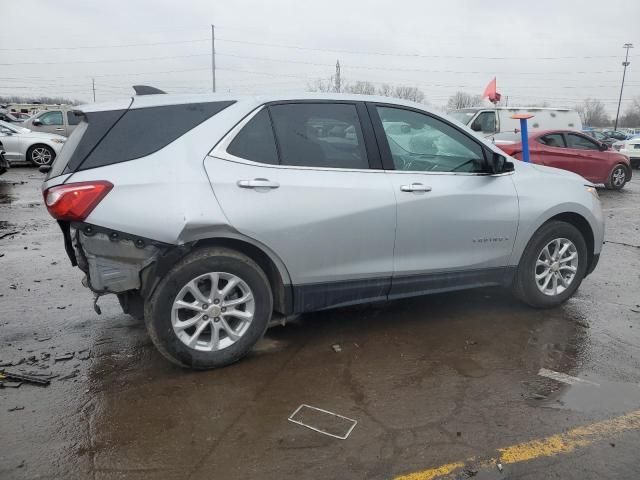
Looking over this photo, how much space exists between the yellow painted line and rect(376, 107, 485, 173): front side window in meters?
2.06

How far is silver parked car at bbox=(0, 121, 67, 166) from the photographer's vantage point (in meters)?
15.3

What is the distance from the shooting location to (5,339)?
3.99 meters

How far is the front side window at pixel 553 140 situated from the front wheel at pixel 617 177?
7.25 feet

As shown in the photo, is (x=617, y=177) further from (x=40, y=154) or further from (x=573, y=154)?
(x=40, y=154)

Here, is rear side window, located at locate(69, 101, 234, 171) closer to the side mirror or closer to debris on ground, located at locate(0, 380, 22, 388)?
debris on ground, located at locate(0, 380, 22, 388)

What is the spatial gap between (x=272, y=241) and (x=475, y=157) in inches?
74.8

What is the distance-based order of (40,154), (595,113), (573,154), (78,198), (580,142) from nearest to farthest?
(78,198)
(573,154)
(580,142)
(40,154)
(595,113)

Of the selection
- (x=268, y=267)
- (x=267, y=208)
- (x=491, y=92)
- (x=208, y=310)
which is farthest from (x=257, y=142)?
(x=491, y=92)

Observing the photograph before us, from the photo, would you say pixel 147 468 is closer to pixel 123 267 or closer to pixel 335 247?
pixel 123 267

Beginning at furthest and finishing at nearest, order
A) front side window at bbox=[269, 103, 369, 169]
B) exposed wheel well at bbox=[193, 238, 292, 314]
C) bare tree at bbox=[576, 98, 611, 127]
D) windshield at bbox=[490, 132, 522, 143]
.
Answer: bare tree at bbox=[576, 98, 611, 127], windshield at bbox=[490, 132, 522, 143], front side window at bbox=[269, 103, 369, 169], exposed wheel well at bbox=[193, 238, 292, 314]

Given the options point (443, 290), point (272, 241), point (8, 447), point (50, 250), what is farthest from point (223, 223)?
point (50, 250)

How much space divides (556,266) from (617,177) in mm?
10960

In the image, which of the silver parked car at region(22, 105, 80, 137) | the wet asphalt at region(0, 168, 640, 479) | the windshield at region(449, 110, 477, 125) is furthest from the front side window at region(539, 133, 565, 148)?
the silver parked car at region(22, 105, 80, 137)

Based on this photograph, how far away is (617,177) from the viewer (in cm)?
1384
